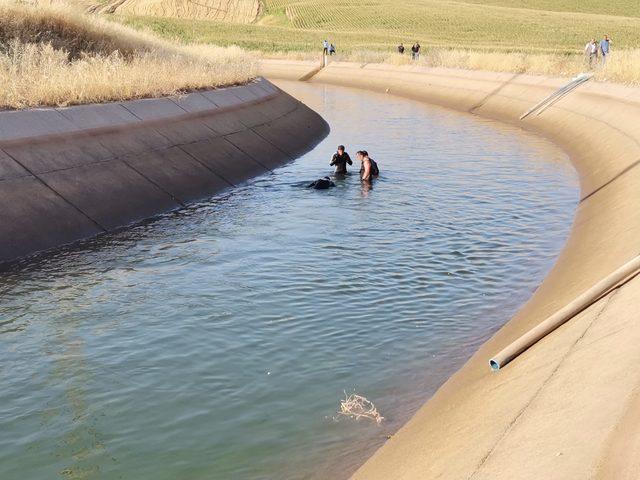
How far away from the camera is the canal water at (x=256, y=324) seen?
27.2ft

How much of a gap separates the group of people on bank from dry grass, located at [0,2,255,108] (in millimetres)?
16883

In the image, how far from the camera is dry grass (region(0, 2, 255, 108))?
20016 mm

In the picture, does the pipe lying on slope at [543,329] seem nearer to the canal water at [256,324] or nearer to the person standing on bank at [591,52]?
the canal water at [256,324]

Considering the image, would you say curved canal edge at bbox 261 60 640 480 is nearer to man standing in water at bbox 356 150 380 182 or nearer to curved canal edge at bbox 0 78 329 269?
man standing in water at bbox 356 150 380 182

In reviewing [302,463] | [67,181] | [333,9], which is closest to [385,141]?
[67,181]

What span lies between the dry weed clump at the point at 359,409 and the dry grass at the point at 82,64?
12.4 m

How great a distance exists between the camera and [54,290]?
43.3 feet

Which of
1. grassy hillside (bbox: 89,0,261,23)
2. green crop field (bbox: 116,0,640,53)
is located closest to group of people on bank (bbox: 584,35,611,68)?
green crop field (bbox: 116,0,640,53)

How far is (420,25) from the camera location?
366 ft

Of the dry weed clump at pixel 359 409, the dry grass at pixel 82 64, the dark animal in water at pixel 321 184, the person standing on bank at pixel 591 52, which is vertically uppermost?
the person standing on bank at pixel 591 52

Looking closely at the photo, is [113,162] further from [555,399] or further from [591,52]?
[591,52]

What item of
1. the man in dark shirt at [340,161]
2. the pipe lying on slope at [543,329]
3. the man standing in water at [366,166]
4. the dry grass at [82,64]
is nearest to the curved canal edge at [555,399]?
the pipe lying on slope at [543,329]

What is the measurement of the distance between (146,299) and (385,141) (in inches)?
785

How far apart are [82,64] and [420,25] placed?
92522 mm
